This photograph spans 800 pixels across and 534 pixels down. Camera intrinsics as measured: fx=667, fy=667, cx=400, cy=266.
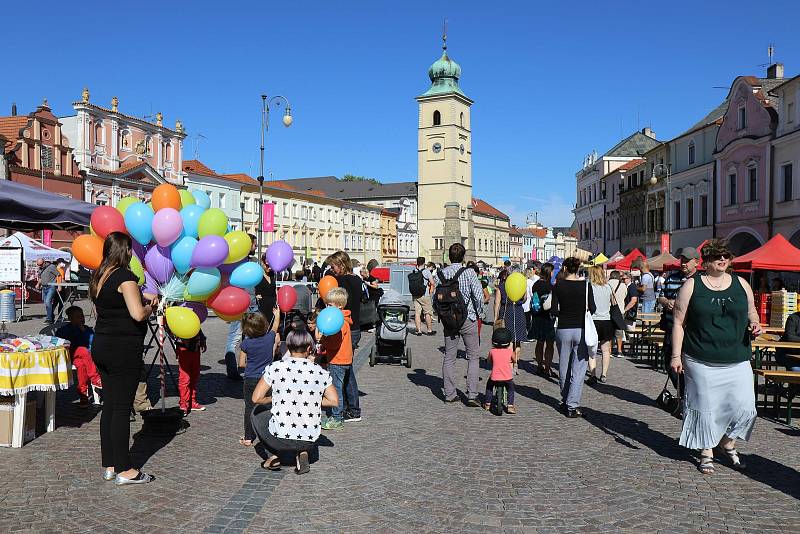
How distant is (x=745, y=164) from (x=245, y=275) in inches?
1398

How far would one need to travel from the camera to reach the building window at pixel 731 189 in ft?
124

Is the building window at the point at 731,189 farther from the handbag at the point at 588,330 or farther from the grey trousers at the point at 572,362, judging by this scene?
the grey trousers at the point at 572,362

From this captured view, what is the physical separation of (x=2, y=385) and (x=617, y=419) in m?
7.04

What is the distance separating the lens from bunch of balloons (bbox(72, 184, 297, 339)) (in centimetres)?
698

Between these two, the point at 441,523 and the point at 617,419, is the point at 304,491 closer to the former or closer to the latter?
the point at 441,523

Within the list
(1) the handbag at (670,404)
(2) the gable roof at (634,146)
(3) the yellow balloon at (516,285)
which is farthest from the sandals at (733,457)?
(2) the gable roof at (634,146)

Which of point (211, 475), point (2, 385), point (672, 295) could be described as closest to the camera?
point (211, 475)

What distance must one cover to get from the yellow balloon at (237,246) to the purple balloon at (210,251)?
33 cm

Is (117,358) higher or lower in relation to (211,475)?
higher

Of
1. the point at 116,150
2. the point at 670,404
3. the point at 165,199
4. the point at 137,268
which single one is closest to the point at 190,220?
the point at 165,199

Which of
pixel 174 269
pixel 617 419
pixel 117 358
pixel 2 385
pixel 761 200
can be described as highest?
pixel 761 200

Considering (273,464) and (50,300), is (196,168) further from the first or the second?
(273,464)

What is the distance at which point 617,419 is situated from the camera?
852cm

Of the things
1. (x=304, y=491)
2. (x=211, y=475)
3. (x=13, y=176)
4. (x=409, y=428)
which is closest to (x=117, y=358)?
(x=211, y=475)
